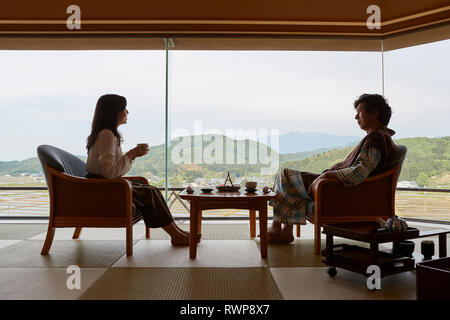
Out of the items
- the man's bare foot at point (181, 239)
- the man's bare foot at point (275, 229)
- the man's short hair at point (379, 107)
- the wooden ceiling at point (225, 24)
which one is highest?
the wooden ceiling at point (225, 24)

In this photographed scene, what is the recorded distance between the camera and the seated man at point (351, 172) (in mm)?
2738

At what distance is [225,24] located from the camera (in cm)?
436

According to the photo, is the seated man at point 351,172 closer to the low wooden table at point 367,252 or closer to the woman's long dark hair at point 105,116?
the low wooden table at point 367,252

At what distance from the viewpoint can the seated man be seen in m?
2.74

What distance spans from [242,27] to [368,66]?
1.73m

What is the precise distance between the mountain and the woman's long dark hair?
7.91 feet

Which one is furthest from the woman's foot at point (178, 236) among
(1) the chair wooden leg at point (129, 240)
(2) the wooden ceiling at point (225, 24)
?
(2) the wooden ceiling at point (225, 24)

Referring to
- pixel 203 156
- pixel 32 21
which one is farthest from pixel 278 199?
pixel 32 21

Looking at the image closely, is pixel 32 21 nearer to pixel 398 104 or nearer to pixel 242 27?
pixel 242 27

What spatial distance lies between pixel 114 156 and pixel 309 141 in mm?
2760

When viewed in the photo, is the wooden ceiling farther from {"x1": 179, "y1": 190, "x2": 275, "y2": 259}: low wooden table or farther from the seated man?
{"x1": 179, "y1": 190, "x2": 275, "y2": 259}: low wooden table

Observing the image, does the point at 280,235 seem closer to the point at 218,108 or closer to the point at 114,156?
the point at 114,156

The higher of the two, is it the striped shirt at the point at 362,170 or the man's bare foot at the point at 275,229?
the striped shirt at the point at 362,170

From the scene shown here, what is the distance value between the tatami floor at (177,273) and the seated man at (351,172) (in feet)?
0.81
